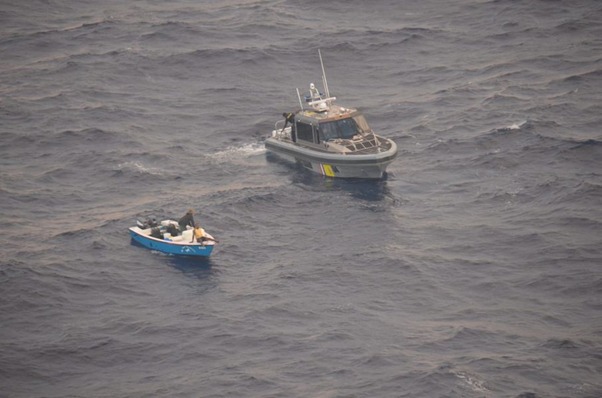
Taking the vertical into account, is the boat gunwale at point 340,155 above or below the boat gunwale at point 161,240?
above

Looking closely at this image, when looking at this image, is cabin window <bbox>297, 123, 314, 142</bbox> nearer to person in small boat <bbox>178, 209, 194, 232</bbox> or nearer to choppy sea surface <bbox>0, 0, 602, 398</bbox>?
choppy sea surface <bbox>0, 0, 602, 398</bbox>

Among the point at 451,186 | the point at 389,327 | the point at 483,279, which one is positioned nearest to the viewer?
the point at 389,327

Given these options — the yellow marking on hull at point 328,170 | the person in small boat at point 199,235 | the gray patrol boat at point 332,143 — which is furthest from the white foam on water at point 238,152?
the person in small boat at point 199,235

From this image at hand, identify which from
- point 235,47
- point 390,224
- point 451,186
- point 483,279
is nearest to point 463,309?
point 483,279

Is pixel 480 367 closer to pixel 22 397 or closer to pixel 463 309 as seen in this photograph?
pixel 463 309

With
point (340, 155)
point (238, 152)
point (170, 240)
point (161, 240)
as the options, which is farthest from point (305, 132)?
point (161, 240)

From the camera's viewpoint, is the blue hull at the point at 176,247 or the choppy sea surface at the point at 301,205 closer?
the choppy sea surface at the point at 301,205

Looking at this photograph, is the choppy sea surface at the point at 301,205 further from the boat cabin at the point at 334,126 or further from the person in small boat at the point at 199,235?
the boat cabin at the point at 334,126

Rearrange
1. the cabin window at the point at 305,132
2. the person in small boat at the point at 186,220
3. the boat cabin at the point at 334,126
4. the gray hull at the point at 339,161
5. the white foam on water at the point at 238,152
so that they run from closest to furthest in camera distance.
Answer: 1. the person in small boat at the point at 186,220
2. the gray hull at the point at 339,161
3. the boat cabin at the point at 334,126
4. the cabin window at the point at 305,132
5. the white foam on water at the point at 238,152
